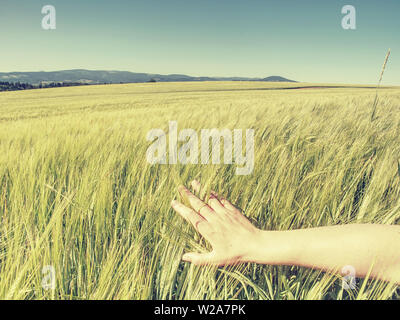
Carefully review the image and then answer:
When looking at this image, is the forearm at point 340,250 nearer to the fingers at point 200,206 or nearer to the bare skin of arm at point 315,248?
the bare skin of arm at point 315,248

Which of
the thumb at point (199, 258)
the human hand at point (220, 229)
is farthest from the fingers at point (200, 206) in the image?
the thumb at point (199, 258)

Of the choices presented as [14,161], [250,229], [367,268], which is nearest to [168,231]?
[250,229]

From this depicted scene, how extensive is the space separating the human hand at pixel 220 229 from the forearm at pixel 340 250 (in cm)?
4

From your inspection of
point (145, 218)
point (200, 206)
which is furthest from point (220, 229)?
point (145, 218)

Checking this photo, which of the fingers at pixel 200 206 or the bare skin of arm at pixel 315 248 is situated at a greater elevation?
the fingers at pixel 200 206

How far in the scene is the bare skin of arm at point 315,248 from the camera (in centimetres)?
65

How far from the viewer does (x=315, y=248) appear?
68 cm

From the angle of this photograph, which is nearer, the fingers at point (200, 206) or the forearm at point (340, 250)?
the forearm at point (340, 250)

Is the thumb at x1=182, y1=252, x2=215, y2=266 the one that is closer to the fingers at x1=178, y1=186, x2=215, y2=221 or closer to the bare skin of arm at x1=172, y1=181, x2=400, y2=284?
the bare skin of arm at x1=172, y1=181, x2=400, y2=284

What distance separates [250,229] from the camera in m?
0.79

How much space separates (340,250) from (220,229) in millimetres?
317

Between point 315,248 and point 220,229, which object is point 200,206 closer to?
point 220,229

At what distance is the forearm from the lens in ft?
2.14
